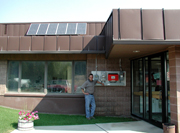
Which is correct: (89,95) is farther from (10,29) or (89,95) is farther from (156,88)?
(10,29)

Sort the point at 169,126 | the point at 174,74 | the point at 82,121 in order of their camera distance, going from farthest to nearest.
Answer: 1. the point at 82,121
2. the point at 174,74
3. the point at 169,126

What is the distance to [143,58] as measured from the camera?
702 cm

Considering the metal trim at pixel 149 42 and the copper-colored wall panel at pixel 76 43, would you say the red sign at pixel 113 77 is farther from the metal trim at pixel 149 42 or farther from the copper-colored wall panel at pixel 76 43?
the metal trim at pixel 149 42

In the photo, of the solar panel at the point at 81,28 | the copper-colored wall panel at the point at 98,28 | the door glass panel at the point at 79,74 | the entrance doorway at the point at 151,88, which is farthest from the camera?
the copper-colored wall panel at the point at 98,28

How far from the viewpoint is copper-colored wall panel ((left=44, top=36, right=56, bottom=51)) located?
7.73m

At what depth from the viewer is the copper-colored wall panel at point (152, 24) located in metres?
4.71

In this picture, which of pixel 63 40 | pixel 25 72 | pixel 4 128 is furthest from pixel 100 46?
pixel 4 128

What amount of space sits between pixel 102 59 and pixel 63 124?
10.8 feet

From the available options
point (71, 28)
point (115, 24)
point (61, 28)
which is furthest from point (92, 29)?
point (115, 24)

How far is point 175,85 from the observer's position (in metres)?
5.03

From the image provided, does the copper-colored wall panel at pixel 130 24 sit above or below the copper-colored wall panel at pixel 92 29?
below

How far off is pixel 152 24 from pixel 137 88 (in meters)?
3.45

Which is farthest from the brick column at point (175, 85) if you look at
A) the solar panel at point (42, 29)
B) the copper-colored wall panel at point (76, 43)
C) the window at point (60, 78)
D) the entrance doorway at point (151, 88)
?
the solar panel at point (42, 29)

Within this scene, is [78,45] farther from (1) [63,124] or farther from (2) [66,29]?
(1) [63,124]
